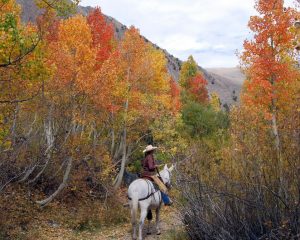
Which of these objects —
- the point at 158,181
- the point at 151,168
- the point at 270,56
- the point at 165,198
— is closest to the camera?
the point at 151,168

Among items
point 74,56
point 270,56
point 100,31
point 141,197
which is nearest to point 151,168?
point 141,197

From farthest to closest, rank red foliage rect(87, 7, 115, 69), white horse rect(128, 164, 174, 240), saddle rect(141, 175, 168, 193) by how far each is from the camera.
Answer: red foliage rect(87, 7, 115, 69) → saddle rect(141, 175, 168, 193) → white horse rect(128, 164, 174, 240)

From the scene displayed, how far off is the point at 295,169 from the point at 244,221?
1527 millimetres

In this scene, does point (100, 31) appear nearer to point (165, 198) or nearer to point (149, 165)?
point (149, 165)

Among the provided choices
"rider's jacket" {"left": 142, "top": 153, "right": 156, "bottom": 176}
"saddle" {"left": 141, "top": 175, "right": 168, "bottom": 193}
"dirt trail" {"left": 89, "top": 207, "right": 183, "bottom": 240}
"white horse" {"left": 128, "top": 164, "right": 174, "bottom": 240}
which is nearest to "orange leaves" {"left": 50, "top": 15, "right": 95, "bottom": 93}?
"rider's jacket" {"left": 142, "top": 153, "right": 156, "bottom": 176}

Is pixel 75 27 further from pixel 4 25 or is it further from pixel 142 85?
pixel 4 25

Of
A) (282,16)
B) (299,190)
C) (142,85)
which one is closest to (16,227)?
(299,190)

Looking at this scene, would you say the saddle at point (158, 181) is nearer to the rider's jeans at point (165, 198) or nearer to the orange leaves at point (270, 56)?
the rider's jeans at point (165, 198)

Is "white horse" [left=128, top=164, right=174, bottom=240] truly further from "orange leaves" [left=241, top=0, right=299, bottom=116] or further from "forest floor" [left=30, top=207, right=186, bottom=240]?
"orange leaves" [left=241, top=0, right=299, bottom=116]

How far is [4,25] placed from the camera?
6.52 metres

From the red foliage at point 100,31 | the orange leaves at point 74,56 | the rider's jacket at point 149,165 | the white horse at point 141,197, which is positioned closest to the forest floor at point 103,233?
the white horse at point 141,197

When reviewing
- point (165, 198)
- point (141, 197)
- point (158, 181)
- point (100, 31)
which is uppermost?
point (100, 31)

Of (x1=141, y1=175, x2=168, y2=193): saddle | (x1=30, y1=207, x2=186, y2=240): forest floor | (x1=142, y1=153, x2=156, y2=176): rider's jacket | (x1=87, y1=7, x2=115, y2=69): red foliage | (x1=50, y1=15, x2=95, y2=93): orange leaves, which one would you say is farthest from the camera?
(x1=87, y1=7, x2=115, y2=69): red foliage

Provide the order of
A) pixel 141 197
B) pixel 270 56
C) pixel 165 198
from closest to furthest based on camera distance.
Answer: pixel 141 197, pixel 165 198, pixel 270 56
